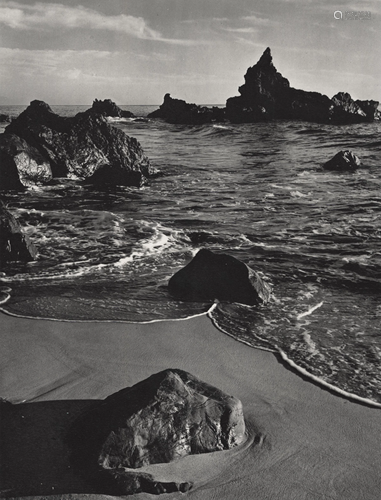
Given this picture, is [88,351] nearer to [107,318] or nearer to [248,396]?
[107,318]

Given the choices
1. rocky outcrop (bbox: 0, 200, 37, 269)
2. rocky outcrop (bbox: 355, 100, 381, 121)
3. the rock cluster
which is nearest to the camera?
rocky outcrop (bbox: 0, 200, 37, 269)

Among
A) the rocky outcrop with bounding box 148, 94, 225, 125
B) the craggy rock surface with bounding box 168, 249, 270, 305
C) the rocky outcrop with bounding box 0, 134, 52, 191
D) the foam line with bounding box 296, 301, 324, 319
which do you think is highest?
the rocky outcrop with bounding box 148, 94, 225, 125

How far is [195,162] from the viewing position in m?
19.9

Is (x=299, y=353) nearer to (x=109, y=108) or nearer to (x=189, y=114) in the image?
(x=189, y=114)

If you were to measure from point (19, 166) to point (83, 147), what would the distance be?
8.60ft

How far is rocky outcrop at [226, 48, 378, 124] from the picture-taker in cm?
5316

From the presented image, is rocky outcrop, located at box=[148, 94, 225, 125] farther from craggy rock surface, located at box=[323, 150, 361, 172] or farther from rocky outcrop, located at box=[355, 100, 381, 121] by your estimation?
craggy rock surface, located at box=[323, 150, 361, 172]

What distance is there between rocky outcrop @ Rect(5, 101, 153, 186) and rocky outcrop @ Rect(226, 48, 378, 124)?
39.3 metres

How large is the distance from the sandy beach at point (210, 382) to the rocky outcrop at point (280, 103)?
50482mm

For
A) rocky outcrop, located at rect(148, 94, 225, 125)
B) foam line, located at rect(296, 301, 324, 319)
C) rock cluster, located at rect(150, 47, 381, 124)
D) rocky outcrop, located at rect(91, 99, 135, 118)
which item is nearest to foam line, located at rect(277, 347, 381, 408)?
foam line, located at rect(296, 301, 324, 319)

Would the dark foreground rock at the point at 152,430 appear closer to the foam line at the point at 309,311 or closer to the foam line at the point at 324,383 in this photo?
the foam line at the point at 324,383

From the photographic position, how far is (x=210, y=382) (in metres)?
3.96

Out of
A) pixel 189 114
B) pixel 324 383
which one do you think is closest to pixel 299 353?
pixel 324 383

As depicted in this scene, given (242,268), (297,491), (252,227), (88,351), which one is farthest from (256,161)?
(297,491)
